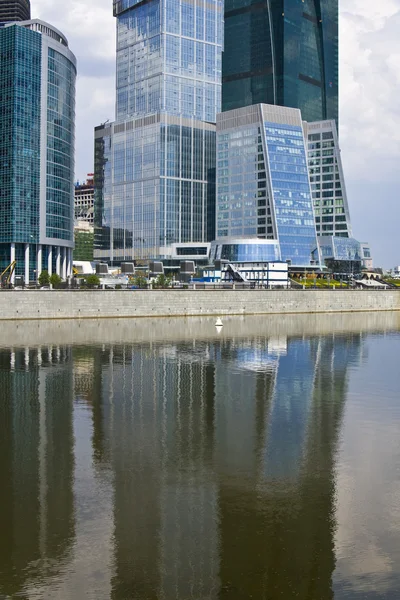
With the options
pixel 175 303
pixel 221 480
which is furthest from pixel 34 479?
pixel 175 303

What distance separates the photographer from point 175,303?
5527 inches

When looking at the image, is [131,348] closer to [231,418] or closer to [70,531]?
[231,418]

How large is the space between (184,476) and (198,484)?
147cm

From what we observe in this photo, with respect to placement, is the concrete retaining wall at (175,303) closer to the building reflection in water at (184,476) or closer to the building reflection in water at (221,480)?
the building reflection in water at (184,476)

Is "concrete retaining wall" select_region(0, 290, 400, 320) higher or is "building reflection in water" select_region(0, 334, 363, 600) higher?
"concrete retaining wall" select_region(0, 290, 400, 320)

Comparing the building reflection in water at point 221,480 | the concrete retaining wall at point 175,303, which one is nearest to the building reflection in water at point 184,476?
the building reflection in water at point 221,480

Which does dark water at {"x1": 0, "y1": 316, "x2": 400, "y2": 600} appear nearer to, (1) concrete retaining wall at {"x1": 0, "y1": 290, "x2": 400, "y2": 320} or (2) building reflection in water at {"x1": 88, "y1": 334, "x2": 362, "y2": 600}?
(2) building reflection in water at {"x1": 88, "y1": 334, "x2": 362, "y2": 600}

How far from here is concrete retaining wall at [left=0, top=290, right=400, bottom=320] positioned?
125 m

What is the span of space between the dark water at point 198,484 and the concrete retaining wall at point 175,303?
5525 cm

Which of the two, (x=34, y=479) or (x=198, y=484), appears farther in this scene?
(x=34, y=479)

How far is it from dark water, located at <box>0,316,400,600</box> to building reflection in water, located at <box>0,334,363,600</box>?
0.09 metres

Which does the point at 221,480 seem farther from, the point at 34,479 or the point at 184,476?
the point at 34,479

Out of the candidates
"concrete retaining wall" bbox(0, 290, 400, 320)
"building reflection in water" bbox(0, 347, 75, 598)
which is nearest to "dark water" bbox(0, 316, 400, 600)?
"building reflection in water" bbox(0, 347, 75, 598)

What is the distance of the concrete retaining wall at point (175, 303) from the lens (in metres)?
125
